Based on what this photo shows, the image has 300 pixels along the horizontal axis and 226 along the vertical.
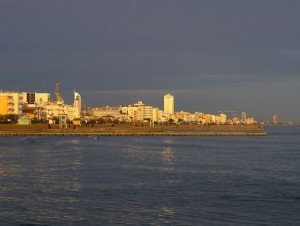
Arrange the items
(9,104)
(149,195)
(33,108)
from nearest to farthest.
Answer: (149,195)
(9,104)
(33,108)

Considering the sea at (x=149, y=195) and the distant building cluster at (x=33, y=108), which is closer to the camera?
the sea at (x=149, y=195)

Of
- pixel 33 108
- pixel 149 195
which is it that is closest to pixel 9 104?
pixel 33 108

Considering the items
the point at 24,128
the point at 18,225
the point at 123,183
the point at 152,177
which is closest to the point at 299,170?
the point at 152,177

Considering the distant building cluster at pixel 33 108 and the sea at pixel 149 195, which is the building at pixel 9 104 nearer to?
the distant building cluster at pixel 33 108

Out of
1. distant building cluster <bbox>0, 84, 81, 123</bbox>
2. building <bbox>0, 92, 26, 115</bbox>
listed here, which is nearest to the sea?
distant building cluster <bbox>0, 84, 81, 123</bbox>

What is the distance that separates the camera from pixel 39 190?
67.9 feet

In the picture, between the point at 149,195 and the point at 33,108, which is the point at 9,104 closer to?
the point at 33,108

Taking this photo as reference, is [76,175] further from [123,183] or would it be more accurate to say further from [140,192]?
[140,192]

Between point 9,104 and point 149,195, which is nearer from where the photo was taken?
point 149,195

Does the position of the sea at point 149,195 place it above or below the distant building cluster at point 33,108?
below

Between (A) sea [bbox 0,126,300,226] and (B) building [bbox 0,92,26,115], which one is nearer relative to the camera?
(A) sea [bbox 0,126,300,226]

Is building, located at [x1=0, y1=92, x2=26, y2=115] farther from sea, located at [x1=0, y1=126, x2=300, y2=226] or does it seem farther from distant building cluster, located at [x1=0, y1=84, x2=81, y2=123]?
sea, located at [x1=0, y1=126, x2=300, y2=226]

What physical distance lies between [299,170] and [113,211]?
15296 mm

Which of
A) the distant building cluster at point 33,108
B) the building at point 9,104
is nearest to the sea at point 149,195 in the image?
the distant building cluster at point 33,108
